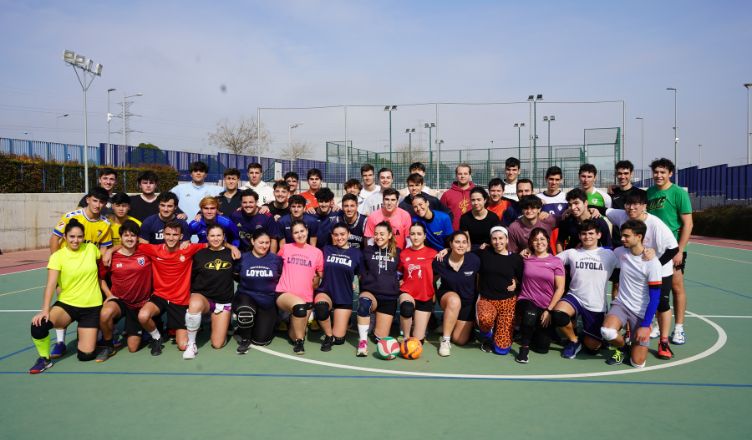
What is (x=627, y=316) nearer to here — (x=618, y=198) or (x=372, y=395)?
(x=618, y=198)

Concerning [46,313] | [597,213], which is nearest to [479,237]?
[597,213]

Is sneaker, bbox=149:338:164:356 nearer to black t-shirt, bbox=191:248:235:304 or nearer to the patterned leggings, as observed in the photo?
black t-shirt, bbox=191:248:235:304

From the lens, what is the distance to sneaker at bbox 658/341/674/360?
4938mm

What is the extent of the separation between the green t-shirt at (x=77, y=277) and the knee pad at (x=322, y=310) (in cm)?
213

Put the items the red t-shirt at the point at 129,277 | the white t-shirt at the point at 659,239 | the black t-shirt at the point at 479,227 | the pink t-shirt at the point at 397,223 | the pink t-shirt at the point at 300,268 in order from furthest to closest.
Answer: the pink t-shirt at the point at 397,223 < the black t-shirt at the point at 479,227 < the pink t-shirt at the point at 300,268 < the red t-shirt at the point at 129,277 < the white t-shirt at the point at 659,239


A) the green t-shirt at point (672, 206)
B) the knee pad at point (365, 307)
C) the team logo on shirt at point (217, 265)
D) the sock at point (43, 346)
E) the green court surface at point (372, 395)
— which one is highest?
the green t-shirt at point (672, 206)

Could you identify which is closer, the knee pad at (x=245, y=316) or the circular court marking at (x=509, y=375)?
the circular court marking at (x=509, y=375)

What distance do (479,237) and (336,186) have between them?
1461cm

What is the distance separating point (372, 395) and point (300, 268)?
1.93 meters

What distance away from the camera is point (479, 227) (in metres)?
5.80

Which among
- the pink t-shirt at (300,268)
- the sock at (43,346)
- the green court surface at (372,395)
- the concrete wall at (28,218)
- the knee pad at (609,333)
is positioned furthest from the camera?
the concrete wall at (28,218)

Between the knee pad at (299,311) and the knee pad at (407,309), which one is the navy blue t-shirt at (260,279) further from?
the knee pad at (407,309)

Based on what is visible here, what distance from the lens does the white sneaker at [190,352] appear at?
498 centimetres

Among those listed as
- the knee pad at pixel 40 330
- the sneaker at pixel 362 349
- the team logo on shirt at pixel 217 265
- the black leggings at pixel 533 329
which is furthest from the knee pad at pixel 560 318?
the knee pad at pixel 40 330
